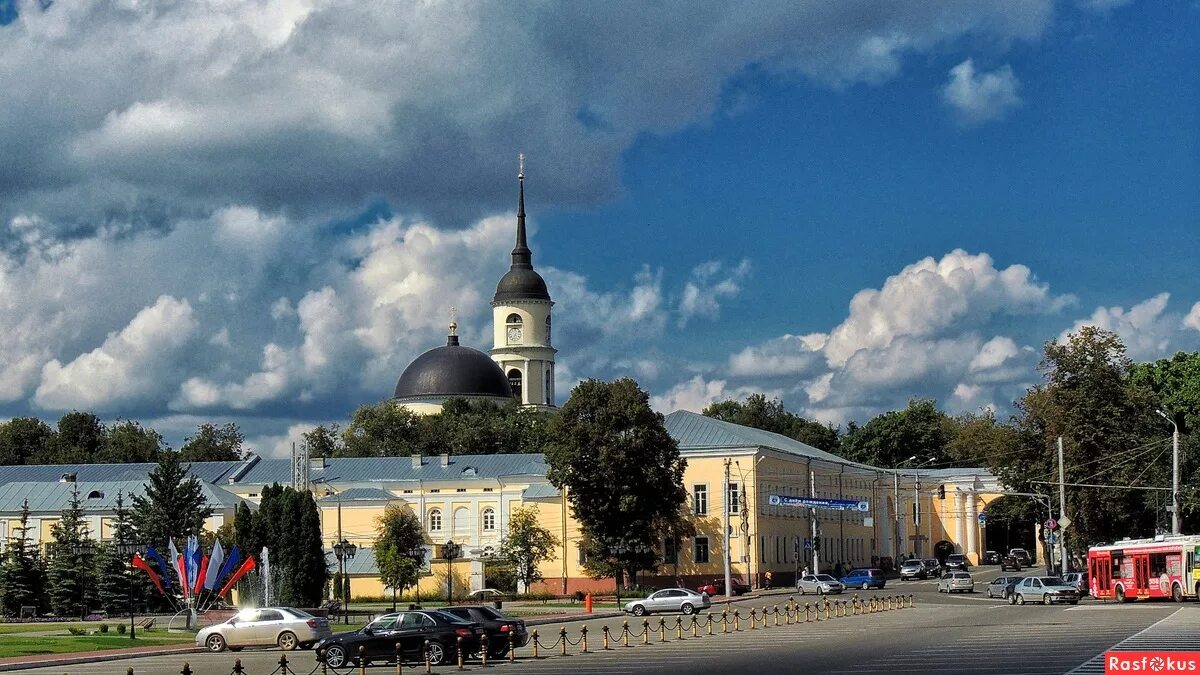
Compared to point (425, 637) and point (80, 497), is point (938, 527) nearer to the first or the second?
point (80, 497)

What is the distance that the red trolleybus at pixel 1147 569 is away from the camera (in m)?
56.7

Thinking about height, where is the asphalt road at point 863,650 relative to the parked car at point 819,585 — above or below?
above

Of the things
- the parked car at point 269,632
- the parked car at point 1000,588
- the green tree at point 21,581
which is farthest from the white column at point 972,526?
the parked car at point 269,632

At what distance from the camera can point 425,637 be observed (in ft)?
113

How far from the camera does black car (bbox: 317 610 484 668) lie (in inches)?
1350

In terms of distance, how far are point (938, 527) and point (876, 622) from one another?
9303 cm

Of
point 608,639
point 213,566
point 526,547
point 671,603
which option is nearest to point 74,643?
point 213,566

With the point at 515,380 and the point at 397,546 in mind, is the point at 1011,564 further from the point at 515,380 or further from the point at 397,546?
the point at 515,380

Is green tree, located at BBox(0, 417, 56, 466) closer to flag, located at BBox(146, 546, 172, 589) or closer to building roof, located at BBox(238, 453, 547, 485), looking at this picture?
building roof, located at BBox(238, 453, 547, 485)

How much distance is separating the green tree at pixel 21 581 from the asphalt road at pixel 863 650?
31212mm

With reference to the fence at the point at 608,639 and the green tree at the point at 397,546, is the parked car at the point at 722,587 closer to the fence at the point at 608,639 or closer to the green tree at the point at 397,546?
the green tree at the point at 397,546

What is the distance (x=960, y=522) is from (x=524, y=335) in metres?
45.5

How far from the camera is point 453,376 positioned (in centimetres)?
14400

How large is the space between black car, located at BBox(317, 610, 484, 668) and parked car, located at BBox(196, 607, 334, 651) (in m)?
7.81
